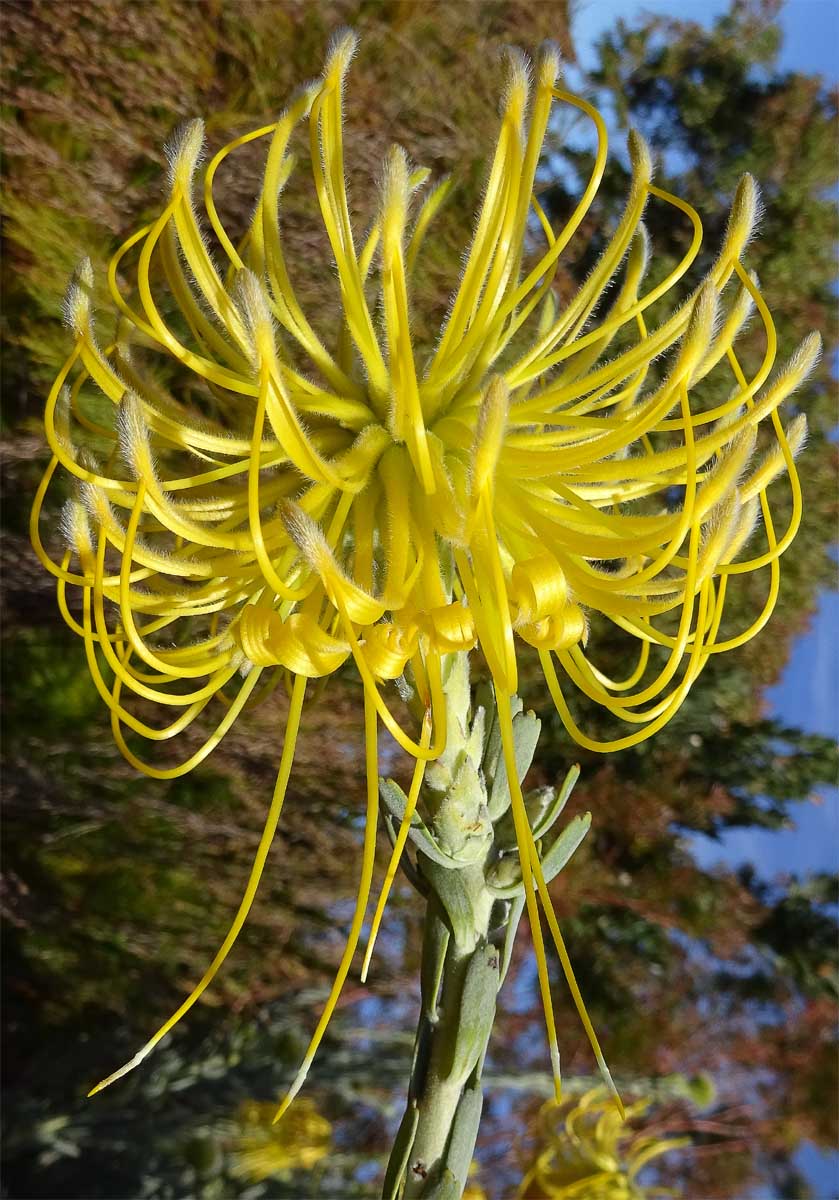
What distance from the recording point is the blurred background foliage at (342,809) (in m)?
1.21

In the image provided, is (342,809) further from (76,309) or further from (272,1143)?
(76,309)

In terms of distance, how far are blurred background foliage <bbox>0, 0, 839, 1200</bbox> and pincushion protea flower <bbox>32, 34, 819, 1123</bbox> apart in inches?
24.3

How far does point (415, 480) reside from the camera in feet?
1.72

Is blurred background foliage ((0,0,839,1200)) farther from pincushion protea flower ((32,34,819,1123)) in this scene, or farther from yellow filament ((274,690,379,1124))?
yellow filament ((274,690,379,1124))

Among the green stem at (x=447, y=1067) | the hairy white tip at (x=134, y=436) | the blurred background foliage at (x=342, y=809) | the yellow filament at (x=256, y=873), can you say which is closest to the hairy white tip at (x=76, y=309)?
the hairy white tip at (x=134, y=436)

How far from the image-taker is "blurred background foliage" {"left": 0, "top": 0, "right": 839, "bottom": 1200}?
47.8 inches

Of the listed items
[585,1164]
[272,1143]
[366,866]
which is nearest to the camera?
[366,866]

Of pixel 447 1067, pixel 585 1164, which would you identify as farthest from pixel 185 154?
pixel 585 1164

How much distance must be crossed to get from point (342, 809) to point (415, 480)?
1.00 meters

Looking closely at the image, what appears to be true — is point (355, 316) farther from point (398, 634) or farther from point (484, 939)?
point (484, 939)

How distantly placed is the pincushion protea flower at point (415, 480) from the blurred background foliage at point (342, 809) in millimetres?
617

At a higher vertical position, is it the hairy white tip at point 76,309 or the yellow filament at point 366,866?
the hairy white tip at point 76,309

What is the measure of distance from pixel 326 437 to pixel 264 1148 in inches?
48.5

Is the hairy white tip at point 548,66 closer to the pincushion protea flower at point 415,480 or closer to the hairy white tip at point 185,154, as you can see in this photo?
the pincushion protea flower at point 415,480
